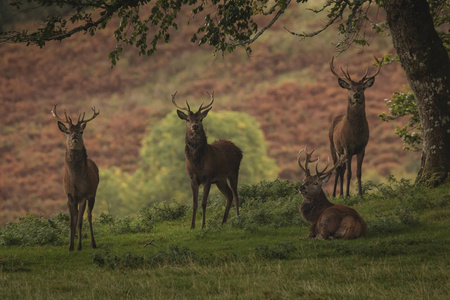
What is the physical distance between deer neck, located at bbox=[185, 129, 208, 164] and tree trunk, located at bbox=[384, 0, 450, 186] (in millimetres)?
5755

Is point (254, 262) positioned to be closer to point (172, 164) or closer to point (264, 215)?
point (264, 215)

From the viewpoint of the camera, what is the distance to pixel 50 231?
48.7ft

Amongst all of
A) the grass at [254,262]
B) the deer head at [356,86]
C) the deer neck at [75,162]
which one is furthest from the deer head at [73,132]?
the deer head at [356,86]

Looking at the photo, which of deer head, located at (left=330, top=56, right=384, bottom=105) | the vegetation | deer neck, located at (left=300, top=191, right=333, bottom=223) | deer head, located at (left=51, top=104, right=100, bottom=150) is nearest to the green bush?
deer head, located at (left=51, top=104, right=100, bottom=150)

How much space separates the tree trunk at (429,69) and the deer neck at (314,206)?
5.32 metres

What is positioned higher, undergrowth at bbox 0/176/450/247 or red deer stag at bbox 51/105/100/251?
red deer stag at bbox 51/105/100/251

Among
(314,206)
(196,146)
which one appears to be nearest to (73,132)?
(196,146)

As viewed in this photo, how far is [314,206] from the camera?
12.8m

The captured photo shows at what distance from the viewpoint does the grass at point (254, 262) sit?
28.7ft

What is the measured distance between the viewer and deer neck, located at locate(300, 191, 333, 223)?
1281 centimetres

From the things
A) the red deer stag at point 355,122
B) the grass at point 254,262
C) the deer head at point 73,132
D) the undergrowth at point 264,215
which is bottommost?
→ the grass at point 254,262

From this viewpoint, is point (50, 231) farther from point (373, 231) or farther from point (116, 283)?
point (373, 231)

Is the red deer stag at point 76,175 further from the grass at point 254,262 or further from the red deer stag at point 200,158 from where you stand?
the red deer stag at point 200,158

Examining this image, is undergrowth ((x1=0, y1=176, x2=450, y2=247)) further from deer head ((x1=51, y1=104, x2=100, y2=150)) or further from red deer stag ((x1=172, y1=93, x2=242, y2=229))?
deer head ((x1=51, y1=104, x2=100, y2=150))
